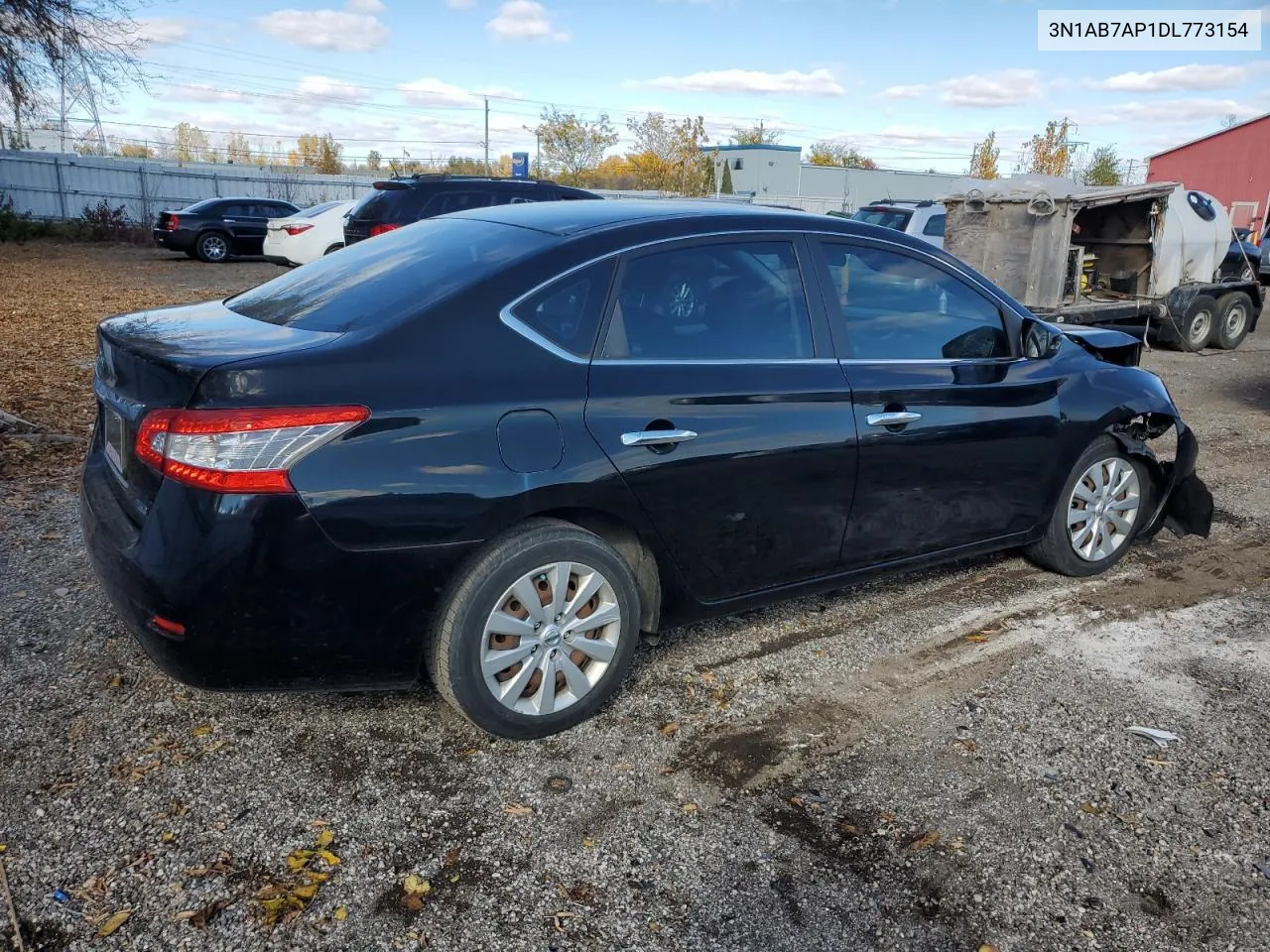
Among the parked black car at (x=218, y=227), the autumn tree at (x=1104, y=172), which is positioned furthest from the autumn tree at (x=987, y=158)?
the parked black car at (x=218, y=227)

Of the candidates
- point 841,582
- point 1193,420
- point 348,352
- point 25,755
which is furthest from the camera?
point 1193,420

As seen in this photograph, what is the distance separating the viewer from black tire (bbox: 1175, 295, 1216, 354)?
1248 centimetres

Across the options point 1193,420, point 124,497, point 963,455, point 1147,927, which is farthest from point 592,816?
point 1193,420

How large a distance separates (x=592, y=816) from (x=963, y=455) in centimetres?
217

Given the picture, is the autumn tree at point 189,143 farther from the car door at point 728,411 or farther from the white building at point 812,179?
the car door at point 728,411

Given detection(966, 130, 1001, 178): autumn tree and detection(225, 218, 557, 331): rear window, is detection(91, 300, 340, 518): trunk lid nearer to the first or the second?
detection(225, 218, 557, 331): rear window

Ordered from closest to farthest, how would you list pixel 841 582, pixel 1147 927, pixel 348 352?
pixel 1147 927, pixel 348 352, pixel 841 582

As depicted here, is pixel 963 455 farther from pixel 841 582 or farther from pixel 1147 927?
pixel 1147 927

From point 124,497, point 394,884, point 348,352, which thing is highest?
point 348,352

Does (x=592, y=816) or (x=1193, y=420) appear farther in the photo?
(x=1193, y=420)

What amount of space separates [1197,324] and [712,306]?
38.7ft

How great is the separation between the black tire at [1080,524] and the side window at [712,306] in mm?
1757

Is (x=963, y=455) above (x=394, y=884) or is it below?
above

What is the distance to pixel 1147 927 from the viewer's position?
2514 millimetres
